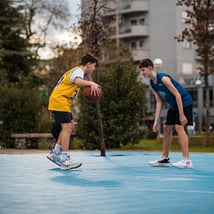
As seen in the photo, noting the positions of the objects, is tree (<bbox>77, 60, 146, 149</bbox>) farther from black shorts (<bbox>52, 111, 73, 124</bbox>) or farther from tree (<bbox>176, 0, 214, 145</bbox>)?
black shorts (<bbox>52, 111, 73, 124</bbox>)

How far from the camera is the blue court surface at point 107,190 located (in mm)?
4895

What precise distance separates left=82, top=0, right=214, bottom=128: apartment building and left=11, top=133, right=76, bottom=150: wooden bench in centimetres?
→ 3680

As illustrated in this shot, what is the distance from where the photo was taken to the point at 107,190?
6051mm

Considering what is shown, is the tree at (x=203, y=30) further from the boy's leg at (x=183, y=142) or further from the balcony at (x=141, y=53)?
the balcony at (x=141, y=53)

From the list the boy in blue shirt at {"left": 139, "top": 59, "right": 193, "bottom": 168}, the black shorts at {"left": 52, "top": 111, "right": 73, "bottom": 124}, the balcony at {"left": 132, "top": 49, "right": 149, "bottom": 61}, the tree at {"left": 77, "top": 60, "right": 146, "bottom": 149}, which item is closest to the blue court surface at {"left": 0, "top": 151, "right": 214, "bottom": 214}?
the boy in blue shirt at {"left": 139, "top": 59, "right": 193, "bottom": 168}

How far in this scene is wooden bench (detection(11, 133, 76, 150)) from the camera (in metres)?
20.2

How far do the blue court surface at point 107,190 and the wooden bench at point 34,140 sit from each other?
11.3m

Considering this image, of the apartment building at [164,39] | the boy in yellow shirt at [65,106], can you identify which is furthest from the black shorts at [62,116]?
the apartment building at [164,39]

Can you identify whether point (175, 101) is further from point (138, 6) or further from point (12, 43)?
point (138, 6)

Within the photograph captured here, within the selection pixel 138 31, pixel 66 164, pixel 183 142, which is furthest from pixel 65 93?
pixel 138 31

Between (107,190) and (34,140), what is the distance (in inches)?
593

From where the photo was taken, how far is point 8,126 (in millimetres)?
21047

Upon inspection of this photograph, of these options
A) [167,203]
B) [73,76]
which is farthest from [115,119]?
[167,203]

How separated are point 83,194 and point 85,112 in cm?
1351
